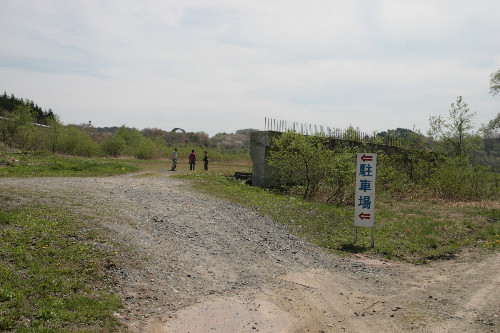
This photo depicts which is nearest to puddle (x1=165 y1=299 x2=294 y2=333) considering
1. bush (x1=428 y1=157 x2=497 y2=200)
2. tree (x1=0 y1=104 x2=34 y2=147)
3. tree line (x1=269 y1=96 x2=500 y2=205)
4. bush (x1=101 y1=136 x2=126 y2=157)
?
tree line (x1=269 y1=96 x2=500 y2=205)

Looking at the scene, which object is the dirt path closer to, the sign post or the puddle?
the puddle

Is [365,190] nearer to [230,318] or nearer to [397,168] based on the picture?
[230,318]


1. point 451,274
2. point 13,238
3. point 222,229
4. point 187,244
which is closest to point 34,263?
point 13,238

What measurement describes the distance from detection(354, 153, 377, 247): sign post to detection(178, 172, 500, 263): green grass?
2.32 ft

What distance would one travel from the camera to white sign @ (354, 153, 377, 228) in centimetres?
1067

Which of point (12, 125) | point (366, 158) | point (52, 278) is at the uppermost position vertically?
point (12, 125)

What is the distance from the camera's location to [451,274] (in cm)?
852

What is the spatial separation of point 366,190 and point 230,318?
622 cm

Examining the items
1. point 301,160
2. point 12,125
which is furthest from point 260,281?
point 12,125

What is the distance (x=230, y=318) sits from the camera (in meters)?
5.84

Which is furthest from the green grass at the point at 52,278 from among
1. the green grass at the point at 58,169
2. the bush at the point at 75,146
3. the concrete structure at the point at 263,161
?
the bush at the point at 75,146

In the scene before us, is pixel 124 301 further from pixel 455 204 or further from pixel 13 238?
pixel 455 204

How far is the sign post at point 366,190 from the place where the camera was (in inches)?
420

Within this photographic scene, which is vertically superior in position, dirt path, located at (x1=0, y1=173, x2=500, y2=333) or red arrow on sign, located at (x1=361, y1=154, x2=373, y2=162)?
red arrow on sign, located at (x1=361, y1=154, x2=373, y2=162)
